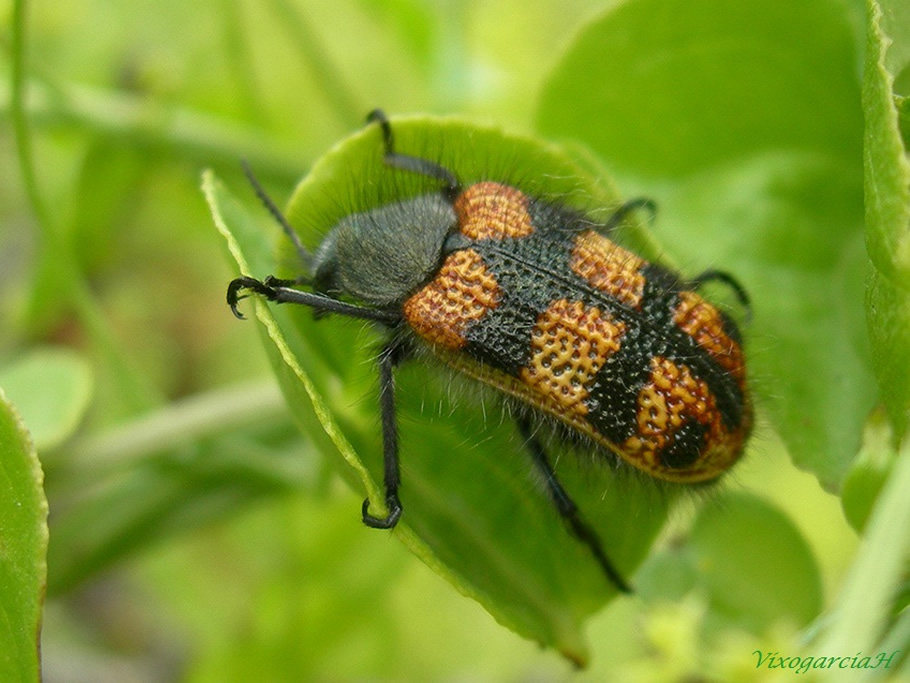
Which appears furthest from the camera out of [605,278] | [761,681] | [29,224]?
Result: [29,224]

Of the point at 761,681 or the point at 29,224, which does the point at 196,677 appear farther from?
the point at 29,224

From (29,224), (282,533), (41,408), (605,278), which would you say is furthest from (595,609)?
(29,224)

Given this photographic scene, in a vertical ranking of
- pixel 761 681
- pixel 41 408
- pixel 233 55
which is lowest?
pixel 41 408

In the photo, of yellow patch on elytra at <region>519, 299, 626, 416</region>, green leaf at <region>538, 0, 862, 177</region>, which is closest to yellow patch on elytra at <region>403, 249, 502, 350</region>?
yellow patch on elytra at <region>519, 299, 626, 416</region>

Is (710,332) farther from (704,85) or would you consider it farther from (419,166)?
(419,166)

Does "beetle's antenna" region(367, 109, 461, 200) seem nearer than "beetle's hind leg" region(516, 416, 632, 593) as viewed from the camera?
No

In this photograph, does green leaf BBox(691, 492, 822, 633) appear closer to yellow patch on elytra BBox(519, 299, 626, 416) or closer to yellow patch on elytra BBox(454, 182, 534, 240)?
yellow patch on elytra BBox(519, 299, 626, 416)
